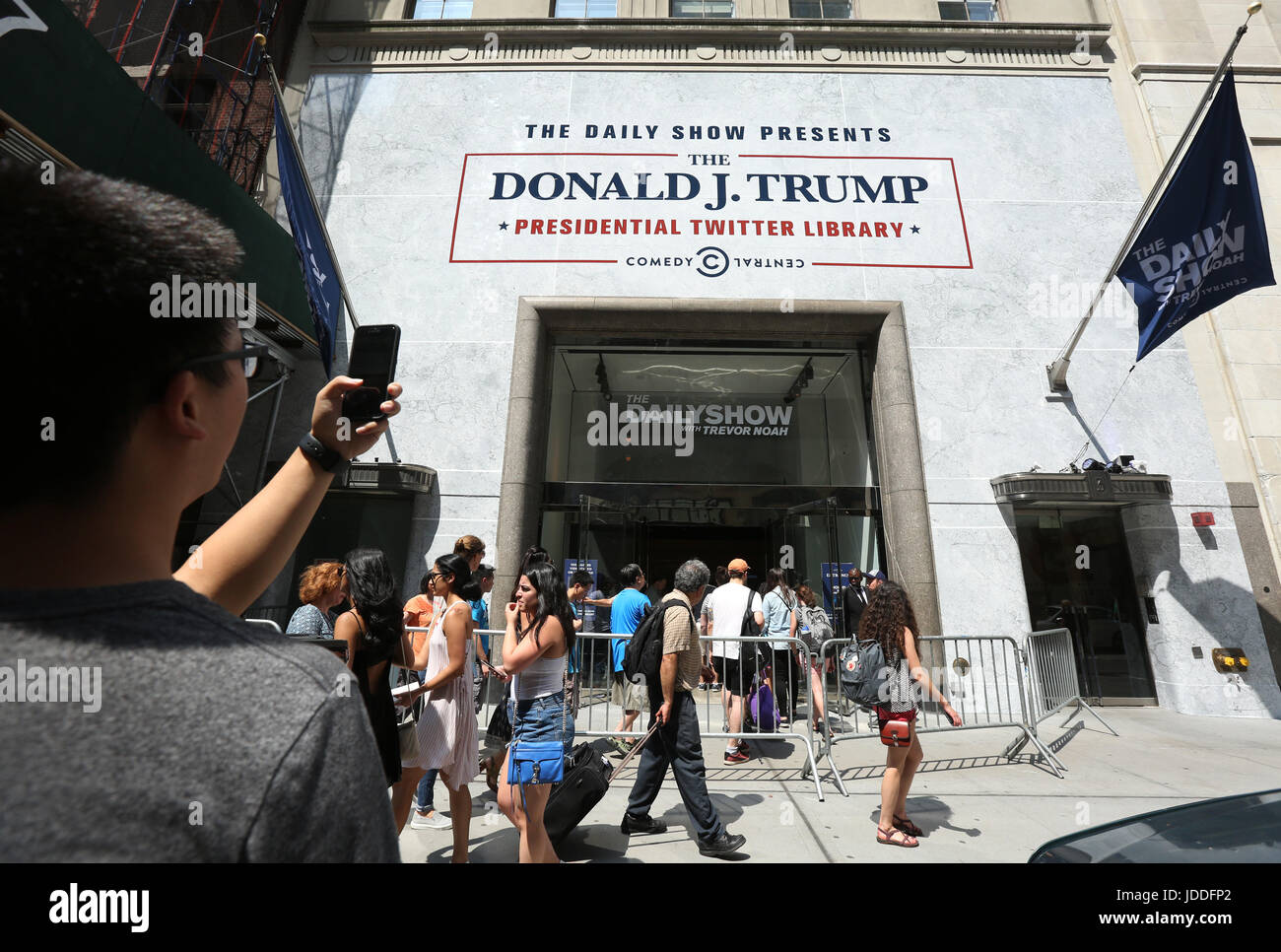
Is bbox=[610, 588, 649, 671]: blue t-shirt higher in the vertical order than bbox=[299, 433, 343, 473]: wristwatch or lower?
lower

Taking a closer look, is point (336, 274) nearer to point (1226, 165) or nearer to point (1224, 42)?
point (1226, 165)

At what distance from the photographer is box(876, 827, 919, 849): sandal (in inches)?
169

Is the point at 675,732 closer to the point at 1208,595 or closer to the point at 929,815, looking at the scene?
the point at 929,815

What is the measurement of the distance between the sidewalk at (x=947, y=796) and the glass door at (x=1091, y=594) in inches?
53.1

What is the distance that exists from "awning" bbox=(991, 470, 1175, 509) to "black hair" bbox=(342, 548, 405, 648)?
893 centimetres

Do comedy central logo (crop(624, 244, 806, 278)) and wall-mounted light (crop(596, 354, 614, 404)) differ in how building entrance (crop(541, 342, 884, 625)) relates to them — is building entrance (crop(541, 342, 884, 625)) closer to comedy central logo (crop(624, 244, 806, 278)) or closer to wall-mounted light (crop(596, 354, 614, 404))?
wall-mounted light (crop(596, 354, 614, 404))

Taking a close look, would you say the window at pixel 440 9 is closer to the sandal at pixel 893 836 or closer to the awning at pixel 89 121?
the awning at pixel 89 121

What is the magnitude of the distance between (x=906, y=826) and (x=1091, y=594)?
7302 mm

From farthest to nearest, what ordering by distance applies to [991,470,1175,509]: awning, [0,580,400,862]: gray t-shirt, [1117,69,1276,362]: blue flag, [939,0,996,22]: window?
1. [939,0,996,22]: window
2. [991,470,1175,509]: awning
3. [1117,69,1276,362]: blue flag
4. [0,580,400,862]: gray t-shirt

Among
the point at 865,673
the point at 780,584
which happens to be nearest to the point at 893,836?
the point at 865,673

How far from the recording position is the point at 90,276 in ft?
2.49

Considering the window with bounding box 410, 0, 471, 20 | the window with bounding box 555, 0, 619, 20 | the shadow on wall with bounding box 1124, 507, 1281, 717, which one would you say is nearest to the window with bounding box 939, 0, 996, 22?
the window with bounding box 555, 0, 619, 20
